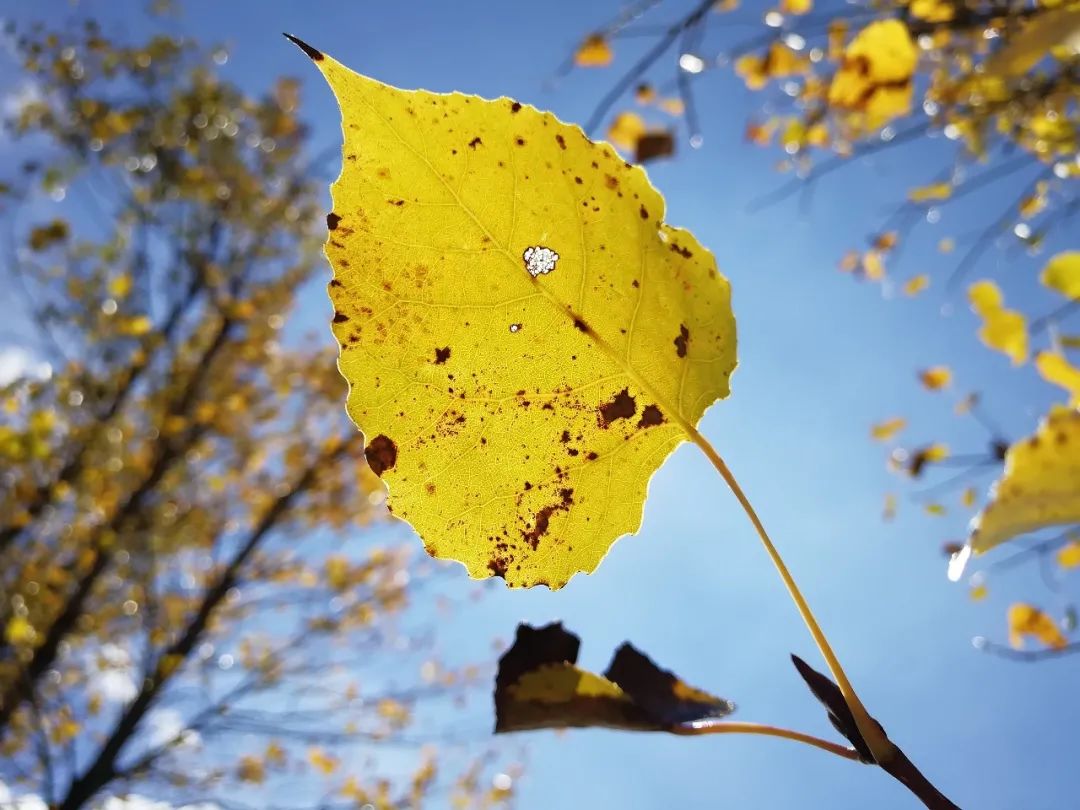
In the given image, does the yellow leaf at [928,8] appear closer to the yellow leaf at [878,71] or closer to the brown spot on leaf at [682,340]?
the yellow leaf at [878,71]

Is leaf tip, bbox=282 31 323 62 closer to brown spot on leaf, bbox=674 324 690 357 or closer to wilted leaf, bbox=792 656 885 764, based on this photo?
brown spot on leaf, bbox=674 324 690 357

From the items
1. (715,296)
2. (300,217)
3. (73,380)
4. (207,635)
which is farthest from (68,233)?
(715,296)

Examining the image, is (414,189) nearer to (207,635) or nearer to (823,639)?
(823,639)

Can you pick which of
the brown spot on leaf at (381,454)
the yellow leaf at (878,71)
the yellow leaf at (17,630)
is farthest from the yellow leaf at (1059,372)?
the yellow leaf at (17,630)

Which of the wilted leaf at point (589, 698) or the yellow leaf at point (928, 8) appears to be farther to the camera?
the yellow leaf at point (928, 8)

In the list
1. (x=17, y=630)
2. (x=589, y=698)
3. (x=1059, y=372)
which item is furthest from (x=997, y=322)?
(x=17, y=630)

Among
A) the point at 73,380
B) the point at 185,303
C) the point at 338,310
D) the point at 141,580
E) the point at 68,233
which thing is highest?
the point at 185,303
